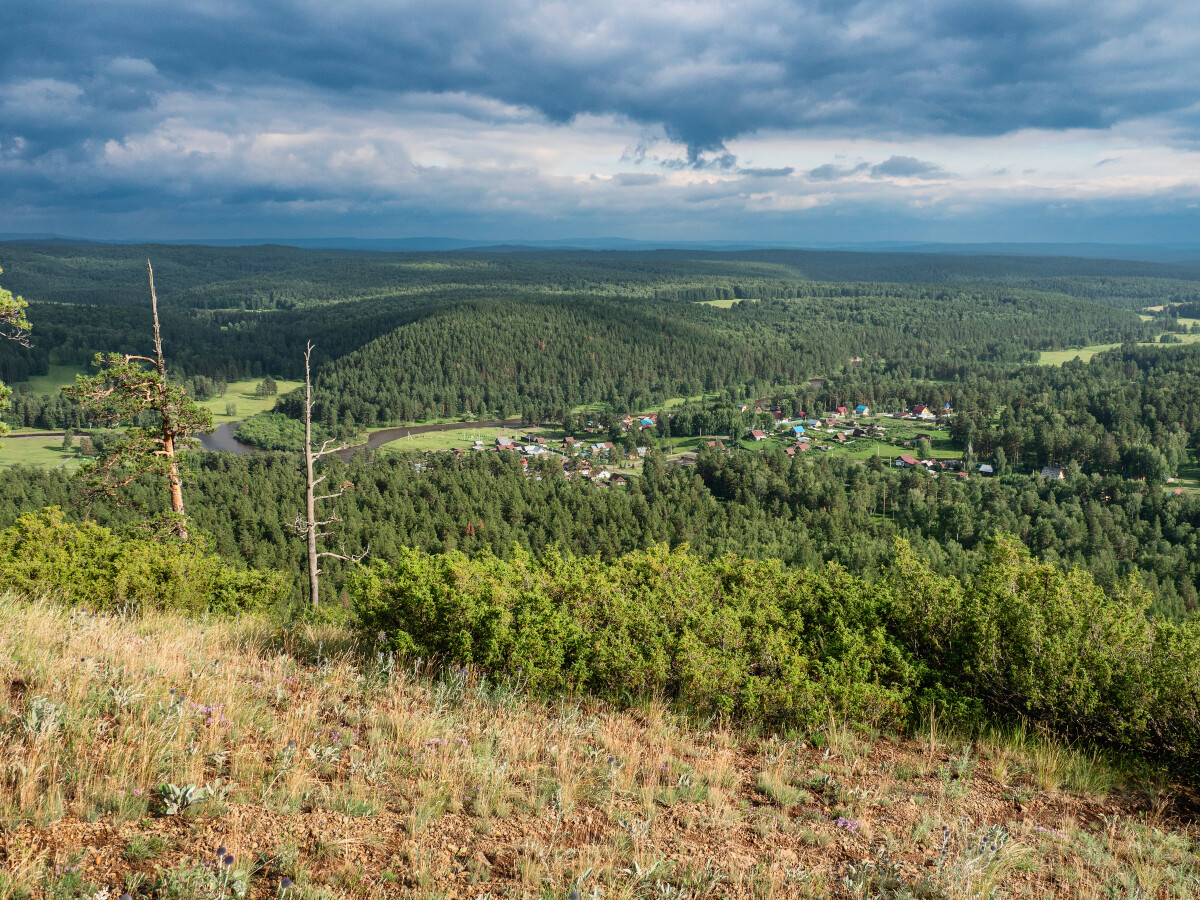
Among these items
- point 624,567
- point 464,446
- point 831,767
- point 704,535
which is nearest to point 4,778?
point 831,767

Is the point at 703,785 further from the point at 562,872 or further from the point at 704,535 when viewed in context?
the point at 704,535

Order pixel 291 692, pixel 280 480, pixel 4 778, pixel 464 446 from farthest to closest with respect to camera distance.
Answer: pixel 464 446, pixel 280 480, pixel 291 692, pixel 4 778

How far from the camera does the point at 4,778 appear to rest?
571cm

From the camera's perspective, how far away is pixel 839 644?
12.5 meters

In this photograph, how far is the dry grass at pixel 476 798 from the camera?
5.52m

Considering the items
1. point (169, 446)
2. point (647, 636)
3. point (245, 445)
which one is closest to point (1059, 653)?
point (647, 636)

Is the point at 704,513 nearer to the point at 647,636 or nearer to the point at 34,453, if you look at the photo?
the point at 647,636

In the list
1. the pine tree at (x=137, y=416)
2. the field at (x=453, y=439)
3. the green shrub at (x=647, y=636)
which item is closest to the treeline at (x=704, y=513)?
the field at (x=453, y=439)

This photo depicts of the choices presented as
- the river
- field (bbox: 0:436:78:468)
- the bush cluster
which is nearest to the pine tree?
the bush cluster

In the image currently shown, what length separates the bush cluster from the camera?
35.6 feet

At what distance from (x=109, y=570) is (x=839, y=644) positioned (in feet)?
71.6

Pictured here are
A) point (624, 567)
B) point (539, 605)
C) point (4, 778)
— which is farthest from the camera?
point (624, 567)

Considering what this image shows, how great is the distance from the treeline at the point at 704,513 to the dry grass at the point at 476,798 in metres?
68.0

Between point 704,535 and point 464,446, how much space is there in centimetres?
8945
